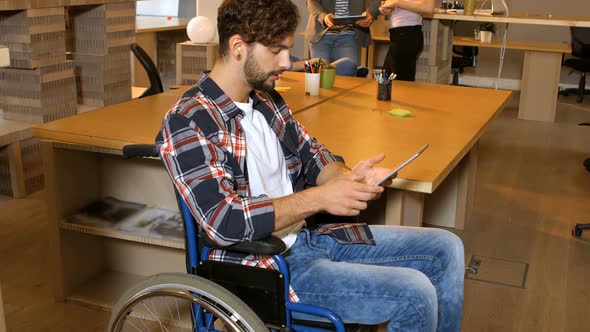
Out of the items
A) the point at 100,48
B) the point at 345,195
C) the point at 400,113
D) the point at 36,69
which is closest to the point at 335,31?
the point at 100,48

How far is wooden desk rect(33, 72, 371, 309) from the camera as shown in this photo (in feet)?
7.74

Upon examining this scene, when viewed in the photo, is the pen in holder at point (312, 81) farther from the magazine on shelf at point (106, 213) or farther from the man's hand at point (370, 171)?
the man's hand at point (370, 171)

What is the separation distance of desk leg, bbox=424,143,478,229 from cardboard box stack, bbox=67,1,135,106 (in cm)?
192

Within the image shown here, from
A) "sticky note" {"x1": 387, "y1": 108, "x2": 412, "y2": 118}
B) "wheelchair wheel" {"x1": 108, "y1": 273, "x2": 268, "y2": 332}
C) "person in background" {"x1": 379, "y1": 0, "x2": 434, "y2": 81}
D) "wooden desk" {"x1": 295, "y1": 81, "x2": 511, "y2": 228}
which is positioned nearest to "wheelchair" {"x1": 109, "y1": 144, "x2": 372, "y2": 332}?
"wheelchair wheel" {"x1": 108, "y1": 273, "x2": 268, "y2": 332}

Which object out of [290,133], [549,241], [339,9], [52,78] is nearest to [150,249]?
Answer: [290,133]

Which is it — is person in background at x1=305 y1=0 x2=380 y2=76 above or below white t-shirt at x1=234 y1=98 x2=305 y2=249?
above

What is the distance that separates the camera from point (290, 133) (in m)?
1.93

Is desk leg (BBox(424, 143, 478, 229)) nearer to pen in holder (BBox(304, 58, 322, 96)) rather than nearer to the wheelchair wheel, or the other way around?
pen in holder (BBox(304, 58, 322, 96))

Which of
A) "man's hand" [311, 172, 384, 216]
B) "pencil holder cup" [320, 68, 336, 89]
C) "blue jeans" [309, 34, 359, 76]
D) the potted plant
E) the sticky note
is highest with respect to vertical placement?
the potted plant

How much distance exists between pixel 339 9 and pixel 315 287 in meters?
3.06

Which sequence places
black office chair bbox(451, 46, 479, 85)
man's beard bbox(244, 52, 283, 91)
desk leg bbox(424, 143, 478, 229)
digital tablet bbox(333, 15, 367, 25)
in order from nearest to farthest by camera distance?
man's beard bbox(244, 52, 283, 91), desk leg bbox(424, 143, 478, 229), digital tablet bbox(333, 15, 367, 25), black office chair bbox(451, 46, 479, 85)

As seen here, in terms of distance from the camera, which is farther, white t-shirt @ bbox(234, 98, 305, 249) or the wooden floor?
the wooden floor

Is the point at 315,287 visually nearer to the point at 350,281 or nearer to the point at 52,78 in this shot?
the point at 350,281

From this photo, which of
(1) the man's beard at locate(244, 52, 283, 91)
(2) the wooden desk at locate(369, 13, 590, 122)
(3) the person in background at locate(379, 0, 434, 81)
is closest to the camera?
(1) the man's beard at locate(244, 52, 283, 91)
